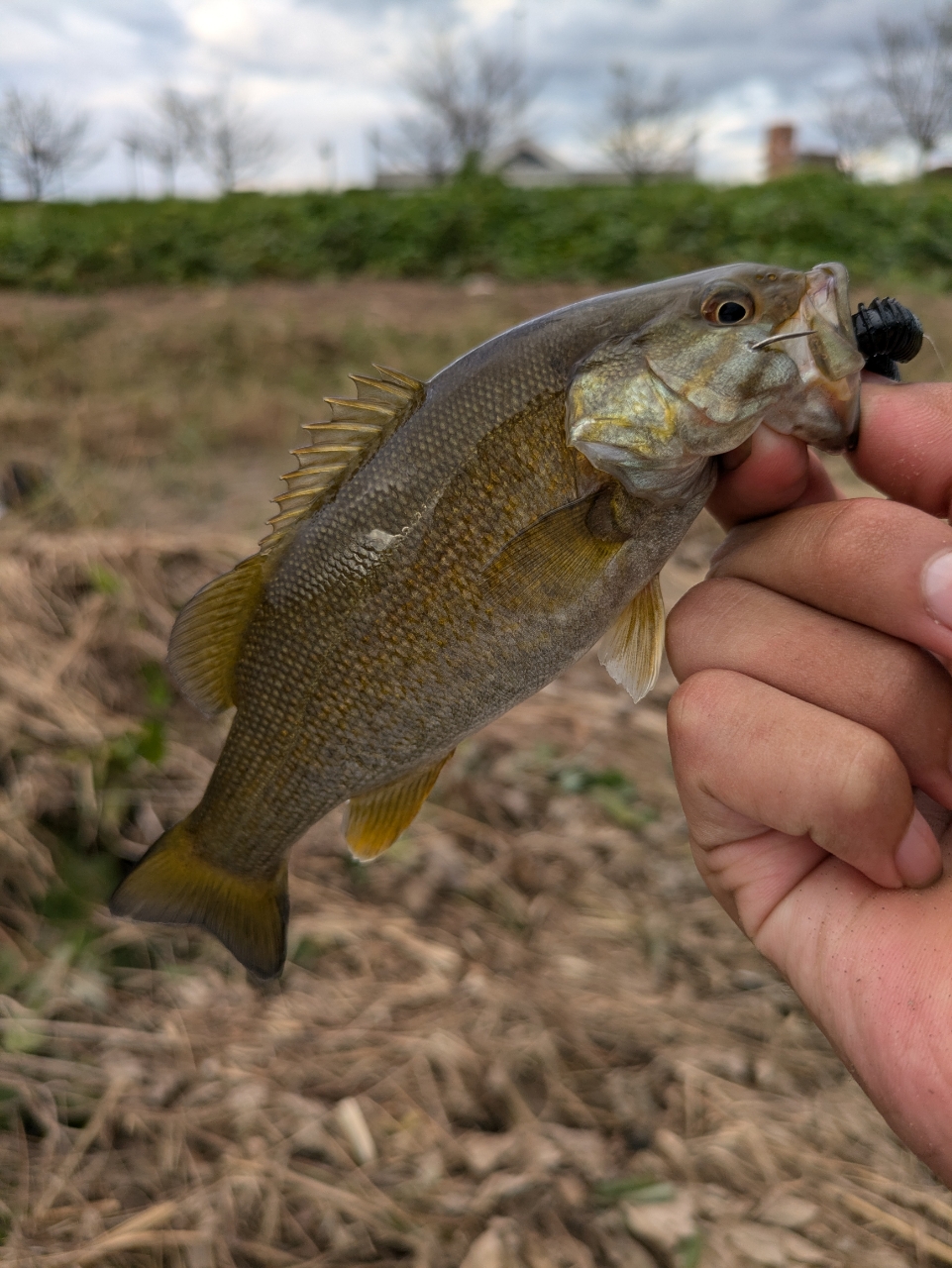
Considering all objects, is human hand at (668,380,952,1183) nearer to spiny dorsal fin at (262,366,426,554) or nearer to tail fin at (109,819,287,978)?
spiny dorsal fin at (262,366,426,554)

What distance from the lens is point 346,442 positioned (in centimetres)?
164

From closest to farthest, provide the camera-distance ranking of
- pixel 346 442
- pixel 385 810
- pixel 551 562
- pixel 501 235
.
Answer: pixel 551 562 → pixel 346 442 → pixel 385 810 → pixel 501 235

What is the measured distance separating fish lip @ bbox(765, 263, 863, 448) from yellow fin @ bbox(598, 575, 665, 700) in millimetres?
403

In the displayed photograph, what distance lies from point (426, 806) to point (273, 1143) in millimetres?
1592

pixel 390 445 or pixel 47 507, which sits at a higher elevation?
pixel 390 445

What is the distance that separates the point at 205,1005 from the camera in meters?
3.05

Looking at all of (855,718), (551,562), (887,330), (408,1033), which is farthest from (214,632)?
(408,1033)

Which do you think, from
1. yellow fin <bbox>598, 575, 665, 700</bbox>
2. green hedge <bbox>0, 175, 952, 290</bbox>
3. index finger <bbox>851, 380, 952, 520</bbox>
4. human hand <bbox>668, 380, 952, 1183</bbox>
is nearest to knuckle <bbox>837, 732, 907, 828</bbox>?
human hand <bbox>668, 380, 952, 1183</bbox>

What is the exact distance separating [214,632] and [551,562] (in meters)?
0.62

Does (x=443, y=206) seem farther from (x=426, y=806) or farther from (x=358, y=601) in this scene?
(x=358, y=601)

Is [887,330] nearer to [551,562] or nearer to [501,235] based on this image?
[551,562]

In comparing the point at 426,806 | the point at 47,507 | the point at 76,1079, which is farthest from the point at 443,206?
the point at 76,1079

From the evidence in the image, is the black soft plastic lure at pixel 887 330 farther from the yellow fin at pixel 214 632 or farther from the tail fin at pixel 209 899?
the tail fin at pixel 209 899

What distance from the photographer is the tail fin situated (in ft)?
5.86
